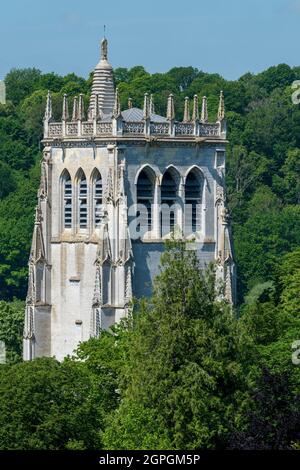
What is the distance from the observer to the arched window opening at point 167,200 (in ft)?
364

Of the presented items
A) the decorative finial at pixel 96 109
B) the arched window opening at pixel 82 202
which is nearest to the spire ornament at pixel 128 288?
the arched window opening at pixel 82 202

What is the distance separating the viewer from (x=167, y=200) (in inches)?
4370

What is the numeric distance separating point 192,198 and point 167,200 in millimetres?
1047

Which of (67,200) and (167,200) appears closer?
(167,200)

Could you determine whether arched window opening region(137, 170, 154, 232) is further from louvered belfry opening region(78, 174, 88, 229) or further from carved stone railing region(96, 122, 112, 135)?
louvered belfry opening region(78, 174, 88, 229)

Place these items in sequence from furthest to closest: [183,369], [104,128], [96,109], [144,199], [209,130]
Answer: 1. [209,130]
2. [96,109]
3. [144,199]
4. [104,128]
5. [183,369]

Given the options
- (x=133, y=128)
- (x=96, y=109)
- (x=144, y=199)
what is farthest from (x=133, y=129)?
(x=144, y=199)

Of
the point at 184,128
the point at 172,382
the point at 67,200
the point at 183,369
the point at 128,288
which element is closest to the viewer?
the point at 172,382

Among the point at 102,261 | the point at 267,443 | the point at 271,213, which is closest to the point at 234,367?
the point at 267,443

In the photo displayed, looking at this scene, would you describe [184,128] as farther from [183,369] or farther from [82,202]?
[183,369]

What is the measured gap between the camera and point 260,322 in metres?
104

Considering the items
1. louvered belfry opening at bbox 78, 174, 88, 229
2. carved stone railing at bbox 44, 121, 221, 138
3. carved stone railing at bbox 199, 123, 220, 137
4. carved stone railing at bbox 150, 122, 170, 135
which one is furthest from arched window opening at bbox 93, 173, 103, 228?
carved stone railing at bbox 199, 123, 220, 137
